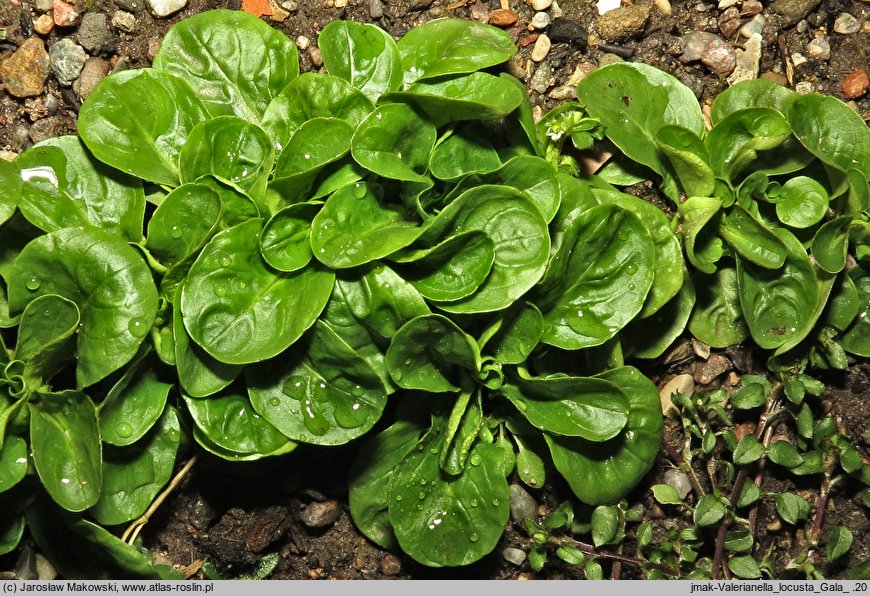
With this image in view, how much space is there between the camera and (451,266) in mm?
2688

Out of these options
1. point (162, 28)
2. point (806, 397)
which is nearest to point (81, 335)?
point (162, 28)

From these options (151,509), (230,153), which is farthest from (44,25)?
(151,509)

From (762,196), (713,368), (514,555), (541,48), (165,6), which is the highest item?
(165,6)

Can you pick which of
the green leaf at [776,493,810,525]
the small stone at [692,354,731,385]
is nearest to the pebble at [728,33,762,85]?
the small stone at [692,354,731,385]

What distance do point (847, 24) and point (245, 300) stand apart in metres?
2.35

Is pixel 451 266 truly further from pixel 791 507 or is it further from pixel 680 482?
pixel 791 507

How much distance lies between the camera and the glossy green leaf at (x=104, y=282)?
8.51 ft

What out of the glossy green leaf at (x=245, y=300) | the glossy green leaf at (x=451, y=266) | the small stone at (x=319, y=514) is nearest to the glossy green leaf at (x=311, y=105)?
the glossy green leaf at (x=245, y=300)

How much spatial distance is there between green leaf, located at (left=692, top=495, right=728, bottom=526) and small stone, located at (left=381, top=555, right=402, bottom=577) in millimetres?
1052

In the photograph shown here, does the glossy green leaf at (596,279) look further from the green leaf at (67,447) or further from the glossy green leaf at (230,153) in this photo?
the green leaf at (67,447)

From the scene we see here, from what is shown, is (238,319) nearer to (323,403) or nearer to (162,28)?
(323,403)

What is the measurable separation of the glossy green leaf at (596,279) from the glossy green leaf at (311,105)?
0.77 m

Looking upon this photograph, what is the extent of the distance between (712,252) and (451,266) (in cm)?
92

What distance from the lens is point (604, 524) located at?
9.77 feet
